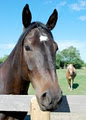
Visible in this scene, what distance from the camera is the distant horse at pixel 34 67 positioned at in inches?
91.8

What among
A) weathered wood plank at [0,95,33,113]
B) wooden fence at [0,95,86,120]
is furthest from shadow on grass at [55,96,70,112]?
weathered wood plank at [0,95,33,113]

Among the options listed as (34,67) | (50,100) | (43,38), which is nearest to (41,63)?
(34,67)

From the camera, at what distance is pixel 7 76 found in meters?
3.18

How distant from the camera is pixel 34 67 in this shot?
2645 millimetres

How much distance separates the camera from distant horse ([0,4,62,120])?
2.33 meters

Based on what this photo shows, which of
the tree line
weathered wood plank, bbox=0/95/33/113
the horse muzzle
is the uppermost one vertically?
the horse muzzle

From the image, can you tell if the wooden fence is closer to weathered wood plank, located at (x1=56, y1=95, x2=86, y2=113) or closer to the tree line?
weathered wood plank, located at (x1=56, y1=95, x2=86, y2=113)

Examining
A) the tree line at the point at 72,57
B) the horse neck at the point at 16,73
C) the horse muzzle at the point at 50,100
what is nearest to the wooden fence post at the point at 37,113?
the horse muzzle at the point at 50,100

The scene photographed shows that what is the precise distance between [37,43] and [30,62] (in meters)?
0.23

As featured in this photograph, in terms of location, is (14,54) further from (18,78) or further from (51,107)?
(51,107)

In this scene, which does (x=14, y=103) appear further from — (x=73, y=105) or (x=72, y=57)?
(x=72, y=57)

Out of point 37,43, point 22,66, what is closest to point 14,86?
point 22,66

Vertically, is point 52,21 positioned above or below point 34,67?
above

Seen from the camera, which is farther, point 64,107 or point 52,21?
point 52,21
